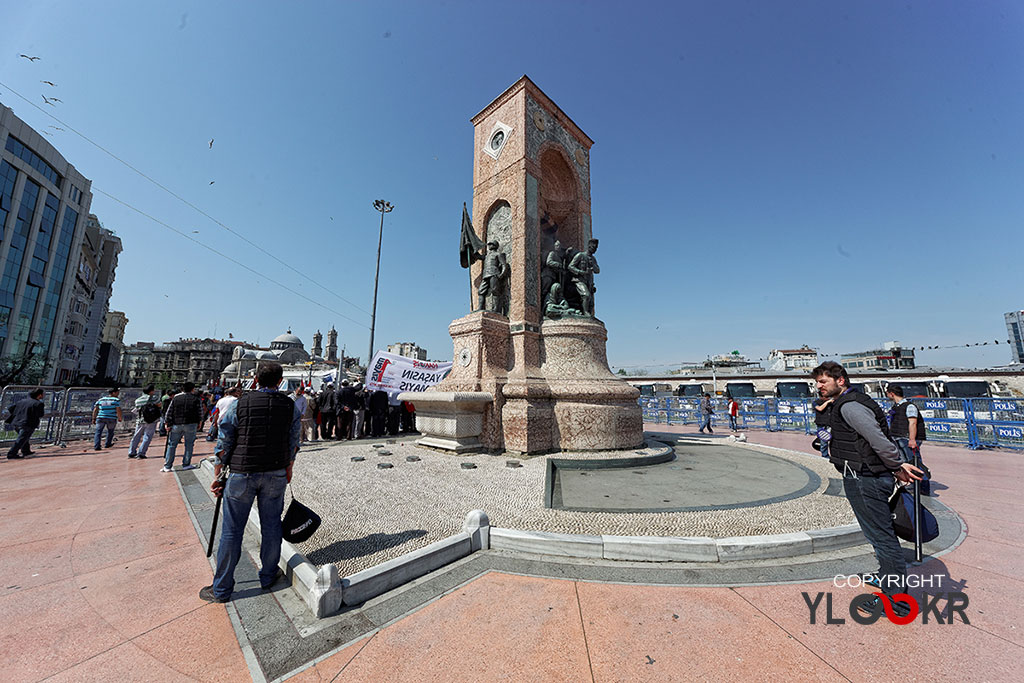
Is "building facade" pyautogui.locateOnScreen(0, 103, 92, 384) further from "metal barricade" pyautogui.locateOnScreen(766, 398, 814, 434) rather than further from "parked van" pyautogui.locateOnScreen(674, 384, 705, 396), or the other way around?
"parked van" pyautogui.locateOnScreen(674, 384, 705, 396)

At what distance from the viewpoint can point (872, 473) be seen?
9.08 feet

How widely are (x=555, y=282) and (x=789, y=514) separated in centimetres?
704

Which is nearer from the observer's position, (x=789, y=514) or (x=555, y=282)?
(x=789, y=514)

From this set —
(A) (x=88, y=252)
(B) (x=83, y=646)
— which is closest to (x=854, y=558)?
(B) (x=83, y=646)

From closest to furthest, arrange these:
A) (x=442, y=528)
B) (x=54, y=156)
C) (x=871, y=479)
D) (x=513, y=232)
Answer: (x=871, y=479)
(x=442, y=528)
(x=513, y=232)
(x=54, y=156)

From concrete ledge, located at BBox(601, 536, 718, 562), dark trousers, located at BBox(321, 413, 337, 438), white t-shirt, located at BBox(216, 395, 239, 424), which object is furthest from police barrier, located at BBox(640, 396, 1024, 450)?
dark trousers, located at BBox(321, 413, 337, 438)

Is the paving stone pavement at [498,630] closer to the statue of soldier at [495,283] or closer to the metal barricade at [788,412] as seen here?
the statue of soldier at [495,283]

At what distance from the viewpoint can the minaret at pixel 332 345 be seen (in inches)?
3888

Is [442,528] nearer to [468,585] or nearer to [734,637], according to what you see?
[468,585]

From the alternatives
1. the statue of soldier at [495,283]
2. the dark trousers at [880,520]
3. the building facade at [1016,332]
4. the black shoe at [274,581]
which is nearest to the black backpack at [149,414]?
the statue of soldier at [495,283]

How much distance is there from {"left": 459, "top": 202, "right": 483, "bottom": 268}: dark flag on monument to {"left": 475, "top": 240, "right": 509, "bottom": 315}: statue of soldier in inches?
19.8

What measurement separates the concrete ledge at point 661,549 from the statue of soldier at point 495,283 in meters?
6.78

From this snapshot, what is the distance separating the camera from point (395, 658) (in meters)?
2.14

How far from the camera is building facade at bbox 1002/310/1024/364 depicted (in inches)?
3719
